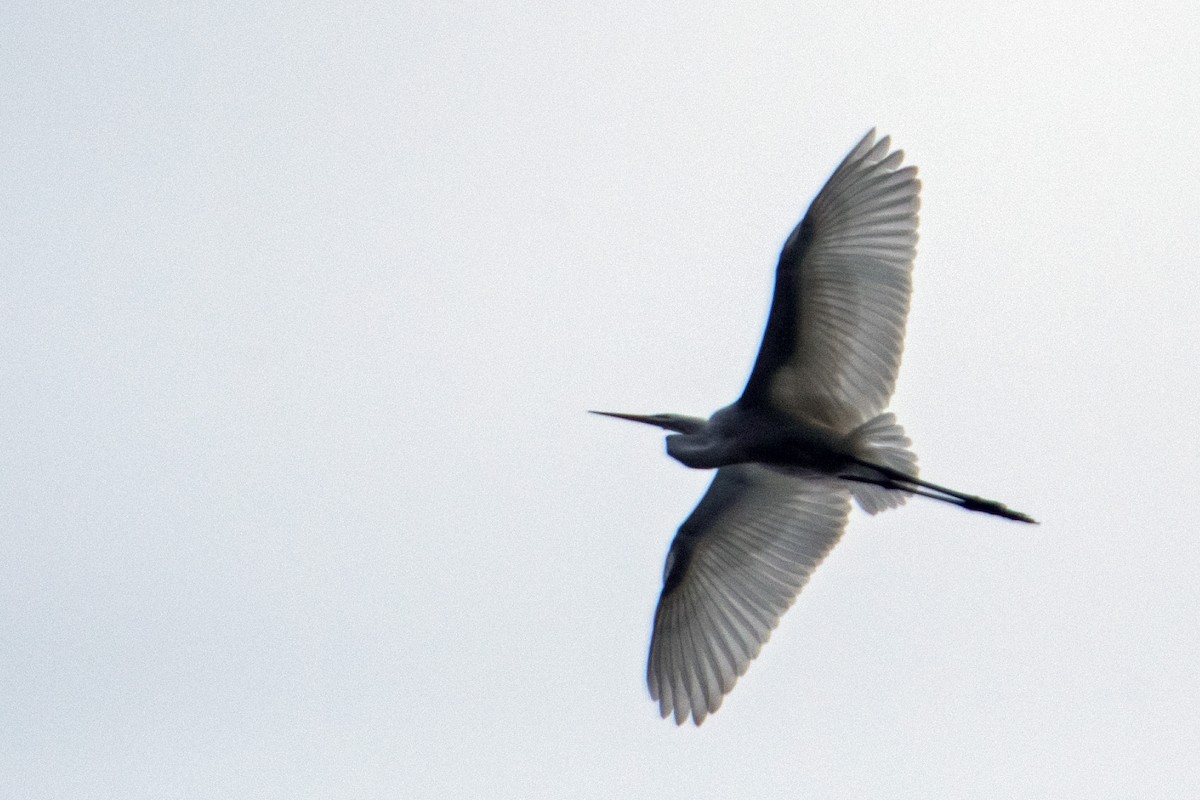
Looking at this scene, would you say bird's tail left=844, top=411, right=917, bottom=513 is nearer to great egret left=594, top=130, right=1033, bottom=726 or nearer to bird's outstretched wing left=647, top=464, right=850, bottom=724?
great egret left=594, top=130, right=1033, bottom=726

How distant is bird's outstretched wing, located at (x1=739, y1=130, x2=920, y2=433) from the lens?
7.06 meters

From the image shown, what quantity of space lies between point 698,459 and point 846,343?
0.85 metres

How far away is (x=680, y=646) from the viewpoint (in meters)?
7.97

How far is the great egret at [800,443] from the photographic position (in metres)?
7.11

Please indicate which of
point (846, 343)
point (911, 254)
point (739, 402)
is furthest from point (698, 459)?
point (911, 254)

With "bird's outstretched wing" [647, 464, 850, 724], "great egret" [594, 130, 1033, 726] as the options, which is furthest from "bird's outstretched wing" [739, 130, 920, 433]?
Answer: "bird's outstretched wing" [647, 464, 850, 724]

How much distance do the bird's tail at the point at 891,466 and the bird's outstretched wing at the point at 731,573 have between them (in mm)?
307

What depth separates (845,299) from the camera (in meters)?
7.21

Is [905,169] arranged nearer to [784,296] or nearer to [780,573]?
[784,296]

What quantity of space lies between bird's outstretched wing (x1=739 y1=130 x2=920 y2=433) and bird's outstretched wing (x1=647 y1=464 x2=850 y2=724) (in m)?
0.42

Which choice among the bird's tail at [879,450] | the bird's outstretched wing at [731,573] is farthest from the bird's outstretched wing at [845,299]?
the bird's outstretched wing at [731,573]

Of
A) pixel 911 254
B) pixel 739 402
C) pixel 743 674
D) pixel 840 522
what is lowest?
pixel 743 674

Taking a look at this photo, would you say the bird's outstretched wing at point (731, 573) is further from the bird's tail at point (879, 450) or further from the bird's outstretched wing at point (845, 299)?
the bird's outstretched wing at point (845, 299)

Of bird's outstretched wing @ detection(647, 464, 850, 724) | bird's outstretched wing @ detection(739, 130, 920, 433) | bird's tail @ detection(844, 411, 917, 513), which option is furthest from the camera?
bird's outstretched wing @ detection(647, 464, 850, 724)
